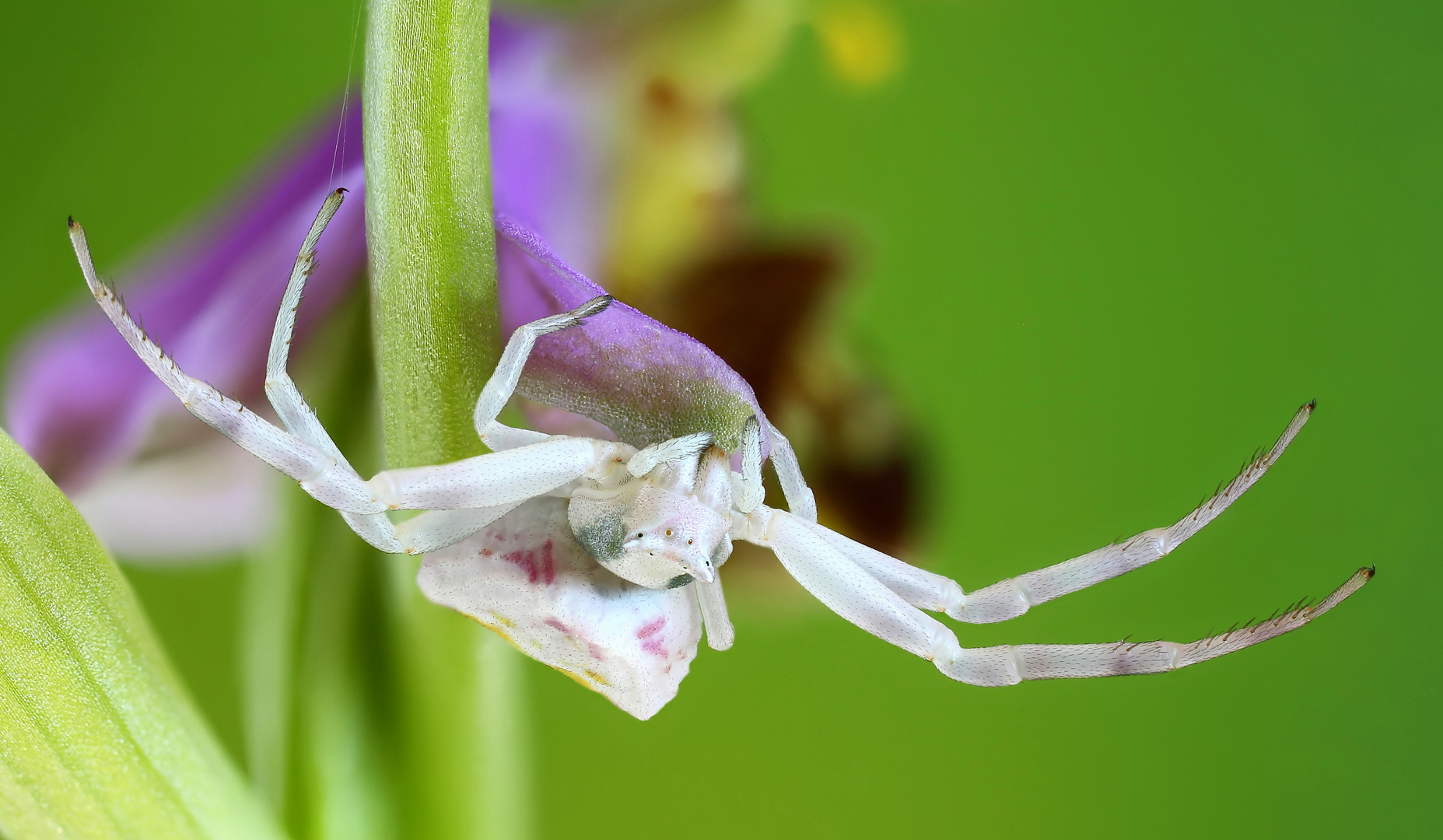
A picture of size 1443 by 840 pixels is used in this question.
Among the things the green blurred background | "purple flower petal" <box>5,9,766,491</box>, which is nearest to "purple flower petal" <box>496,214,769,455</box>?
"purple flower petal" <box>5,9,766,491</box>

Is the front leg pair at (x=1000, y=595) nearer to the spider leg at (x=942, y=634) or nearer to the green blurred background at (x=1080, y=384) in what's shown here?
the spider leg at (x=942, y=634)

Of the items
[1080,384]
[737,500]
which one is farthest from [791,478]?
[1080,384]

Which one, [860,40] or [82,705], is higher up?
[860,40]

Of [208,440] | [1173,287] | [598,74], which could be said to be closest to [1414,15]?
[1173,287]

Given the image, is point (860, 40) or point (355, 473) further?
point (860, 40)

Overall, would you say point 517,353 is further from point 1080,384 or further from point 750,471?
point 1080,384

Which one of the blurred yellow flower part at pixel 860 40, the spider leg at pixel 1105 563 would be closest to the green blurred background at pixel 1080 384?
the blurred yellow flower part at pixel 860 40
